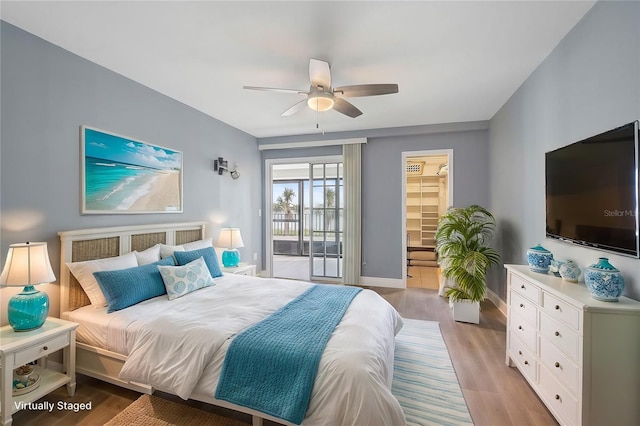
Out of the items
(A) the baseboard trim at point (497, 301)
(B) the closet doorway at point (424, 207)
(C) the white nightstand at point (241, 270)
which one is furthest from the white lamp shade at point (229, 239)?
(B) the closet doorway at point (424, 207)

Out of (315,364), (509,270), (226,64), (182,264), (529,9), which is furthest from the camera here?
(182,264)

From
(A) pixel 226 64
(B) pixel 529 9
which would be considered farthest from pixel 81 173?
(B) pixel 529 9

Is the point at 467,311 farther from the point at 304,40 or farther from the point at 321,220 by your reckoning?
the point at 304,40

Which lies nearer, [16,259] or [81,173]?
[16,259]

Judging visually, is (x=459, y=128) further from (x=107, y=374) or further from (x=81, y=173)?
(x=107, y=374)

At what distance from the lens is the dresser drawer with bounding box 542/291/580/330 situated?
155 cm

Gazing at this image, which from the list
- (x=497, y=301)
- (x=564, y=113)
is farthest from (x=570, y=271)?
(x=497, y=301)

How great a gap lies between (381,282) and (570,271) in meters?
3.12

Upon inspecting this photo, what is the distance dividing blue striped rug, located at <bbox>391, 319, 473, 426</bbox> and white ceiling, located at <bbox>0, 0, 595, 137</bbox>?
277 cm

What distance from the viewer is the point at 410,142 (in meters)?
4.73

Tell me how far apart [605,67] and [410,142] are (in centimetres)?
297

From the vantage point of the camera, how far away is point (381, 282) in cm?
488

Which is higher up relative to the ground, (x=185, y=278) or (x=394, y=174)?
(x=394, y=174)

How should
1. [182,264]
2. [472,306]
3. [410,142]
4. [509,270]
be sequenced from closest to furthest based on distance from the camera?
1. [509,270]
2. [182,264]
3. [472,306]
4. [410,142]
